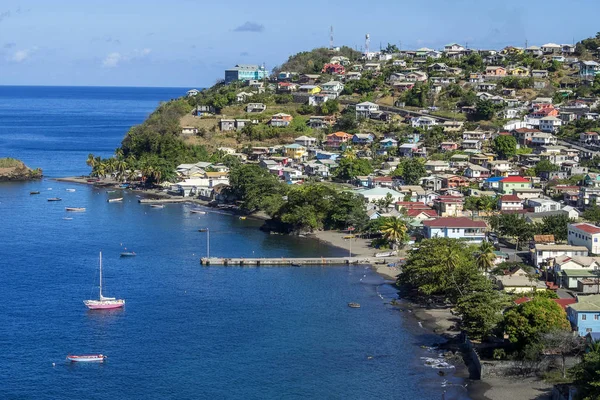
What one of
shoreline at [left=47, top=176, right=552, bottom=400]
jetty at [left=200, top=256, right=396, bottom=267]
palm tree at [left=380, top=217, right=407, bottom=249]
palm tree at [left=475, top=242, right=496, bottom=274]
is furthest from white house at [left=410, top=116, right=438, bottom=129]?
palm tree at [left=475, top=242, right=496, bottom=274]

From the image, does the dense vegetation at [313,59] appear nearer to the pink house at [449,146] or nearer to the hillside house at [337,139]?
the hillside house at [337,139]

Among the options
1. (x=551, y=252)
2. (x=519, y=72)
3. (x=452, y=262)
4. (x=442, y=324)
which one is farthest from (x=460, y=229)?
(x=519, y=72)

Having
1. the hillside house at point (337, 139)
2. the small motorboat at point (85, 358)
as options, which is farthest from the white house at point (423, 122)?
the small motorboat at point (85, 358)

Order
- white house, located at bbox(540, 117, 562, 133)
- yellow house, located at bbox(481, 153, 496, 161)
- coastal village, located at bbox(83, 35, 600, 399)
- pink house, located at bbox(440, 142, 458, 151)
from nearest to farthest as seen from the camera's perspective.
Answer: coastal village, located at bbox(83, 35, 600, 399)
yellow house, located at bbox(481, 153, 496, 161)
pink house, located at bbox(440, 142, 458, 151)
white house, located at bbox(540, 117, 562, 133)

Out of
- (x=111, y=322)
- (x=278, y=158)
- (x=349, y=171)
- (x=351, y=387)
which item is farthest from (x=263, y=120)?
(x=351, y=387)

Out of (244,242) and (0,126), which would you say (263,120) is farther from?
(0,126)

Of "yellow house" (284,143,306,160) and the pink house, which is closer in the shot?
the pink house

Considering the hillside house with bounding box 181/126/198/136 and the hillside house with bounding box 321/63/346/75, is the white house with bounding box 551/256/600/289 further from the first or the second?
the hillside house with bounding box 321/63/346/75
